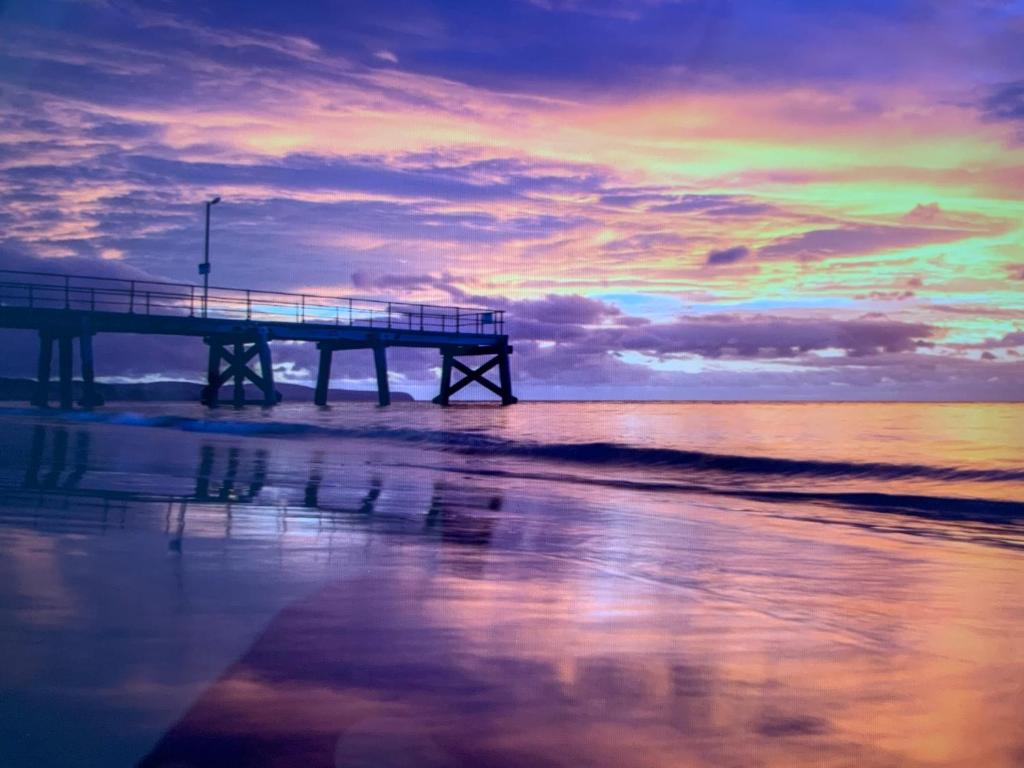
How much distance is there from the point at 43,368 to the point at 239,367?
7.24 m

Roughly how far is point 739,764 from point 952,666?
1396mm

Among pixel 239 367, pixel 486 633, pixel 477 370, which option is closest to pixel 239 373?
pixel 239 367

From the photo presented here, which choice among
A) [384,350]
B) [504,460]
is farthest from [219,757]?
[384,350]

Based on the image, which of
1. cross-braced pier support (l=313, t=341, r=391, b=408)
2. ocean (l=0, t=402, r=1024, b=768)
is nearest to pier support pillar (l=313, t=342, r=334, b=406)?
cross-braced pier support (l=313, t=341, r=391, b=408)

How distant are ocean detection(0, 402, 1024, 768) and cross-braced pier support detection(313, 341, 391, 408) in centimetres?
2884

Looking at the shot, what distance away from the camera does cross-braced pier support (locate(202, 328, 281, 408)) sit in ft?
110

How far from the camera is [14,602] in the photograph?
3537mm

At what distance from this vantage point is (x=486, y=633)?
3.45m

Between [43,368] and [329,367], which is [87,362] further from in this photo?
[329,367]

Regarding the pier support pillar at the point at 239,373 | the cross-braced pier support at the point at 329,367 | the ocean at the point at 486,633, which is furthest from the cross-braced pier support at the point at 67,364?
the ocean at the point at 486,633

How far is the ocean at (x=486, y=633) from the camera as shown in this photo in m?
2.38

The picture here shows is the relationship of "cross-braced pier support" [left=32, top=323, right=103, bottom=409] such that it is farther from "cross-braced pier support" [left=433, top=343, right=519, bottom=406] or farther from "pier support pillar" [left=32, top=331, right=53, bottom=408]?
"cross-braced pier support" [left=433, top=343, right=519, bottom=406]

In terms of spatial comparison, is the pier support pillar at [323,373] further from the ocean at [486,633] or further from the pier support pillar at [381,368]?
the ocean at [486,633]

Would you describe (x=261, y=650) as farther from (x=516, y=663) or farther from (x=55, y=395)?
(x=55, y=395)
